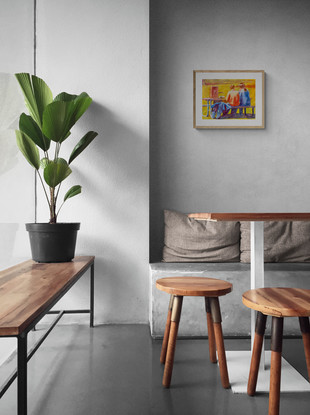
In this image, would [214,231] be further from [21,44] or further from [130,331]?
[21,44]

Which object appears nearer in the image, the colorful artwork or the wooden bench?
the wooden bench

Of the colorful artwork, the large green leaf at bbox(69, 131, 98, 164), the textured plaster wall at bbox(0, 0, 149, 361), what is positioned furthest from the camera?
the colorful artwork

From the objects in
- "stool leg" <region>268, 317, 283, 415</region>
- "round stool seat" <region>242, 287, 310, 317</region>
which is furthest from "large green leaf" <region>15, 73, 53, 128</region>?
"stool leg" <region>268, 317, 283, 415</region>

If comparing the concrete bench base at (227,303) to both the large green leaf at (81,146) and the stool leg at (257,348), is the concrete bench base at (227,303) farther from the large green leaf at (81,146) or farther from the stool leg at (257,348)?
the large green leaf at (81,146)

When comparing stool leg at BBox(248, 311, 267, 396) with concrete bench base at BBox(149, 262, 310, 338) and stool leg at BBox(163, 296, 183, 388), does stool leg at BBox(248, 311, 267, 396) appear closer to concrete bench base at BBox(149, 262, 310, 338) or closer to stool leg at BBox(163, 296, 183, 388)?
stool leg at BBox(163, 296, 183, 388)

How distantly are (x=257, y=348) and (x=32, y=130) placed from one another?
195 centimetres

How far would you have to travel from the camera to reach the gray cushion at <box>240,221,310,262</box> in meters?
2.93

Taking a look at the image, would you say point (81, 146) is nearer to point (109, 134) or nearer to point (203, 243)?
point (109, 134)

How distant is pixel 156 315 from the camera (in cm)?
262

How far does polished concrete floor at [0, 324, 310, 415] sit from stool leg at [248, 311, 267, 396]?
7cm

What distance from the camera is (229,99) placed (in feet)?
10.8

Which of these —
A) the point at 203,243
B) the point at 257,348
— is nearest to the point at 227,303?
the point at 203,243

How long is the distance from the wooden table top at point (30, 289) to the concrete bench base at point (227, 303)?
63cm

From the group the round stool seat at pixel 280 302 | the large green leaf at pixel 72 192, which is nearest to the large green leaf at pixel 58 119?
the large green leaf at pixel 72 192
